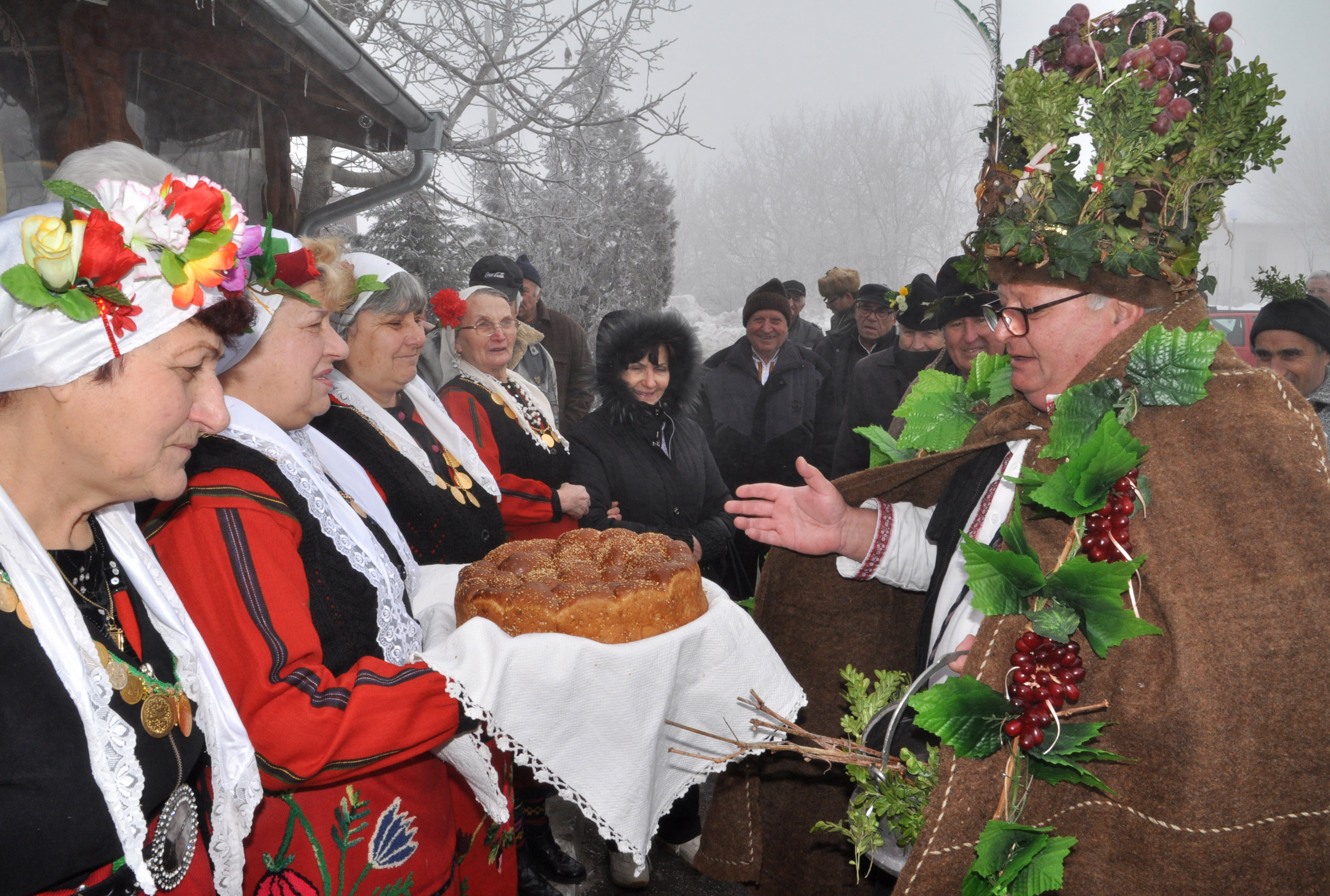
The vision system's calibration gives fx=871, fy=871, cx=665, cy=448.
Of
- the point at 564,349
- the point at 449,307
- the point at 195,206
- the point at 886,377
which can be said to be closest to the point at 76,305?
the point at 195,206

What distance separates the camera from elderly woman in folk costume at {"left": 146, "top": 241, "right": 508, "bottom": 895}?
169 cm

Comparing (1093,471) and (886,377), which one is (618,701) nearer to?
(1093,471)

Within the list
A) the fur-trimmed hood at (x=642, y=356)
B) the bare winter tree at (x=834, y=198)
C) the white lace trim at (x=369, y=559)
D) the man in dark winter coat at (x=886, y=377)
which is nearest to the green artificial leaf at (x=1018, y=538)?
the white lace trim at (x=369, y=559)

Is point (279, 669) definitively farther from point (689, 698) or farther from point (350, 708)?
point (689, 698)

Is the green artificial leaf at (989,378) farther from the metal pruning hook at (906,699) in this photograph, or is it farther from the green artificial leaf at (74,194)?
the green artificial leaf at (74,194)

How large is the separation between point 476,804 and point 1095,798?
1582 mm

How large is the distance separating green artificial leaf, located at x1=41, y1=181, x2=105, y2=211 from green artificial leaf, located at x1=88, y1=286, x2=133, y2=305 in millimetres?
136

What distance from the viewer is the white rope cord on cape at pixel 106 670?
1302 mm

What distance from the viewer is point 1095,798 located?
5.91ft

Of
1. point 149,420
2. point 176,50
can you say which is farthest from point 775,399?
point 149,420

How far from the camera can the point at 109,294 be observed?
1.32 m

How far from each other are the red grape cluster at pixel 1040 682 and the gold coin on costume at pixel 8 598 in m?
1.74

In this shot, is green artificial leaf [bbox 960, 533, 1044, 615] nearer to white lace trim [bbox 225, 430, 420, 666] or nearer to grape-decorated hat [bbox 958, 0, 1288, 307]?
grape-decorated hat [bbox 958, 0, 1288, 307]

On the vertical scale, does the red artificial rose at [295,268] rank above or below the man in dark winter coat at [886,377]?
above
